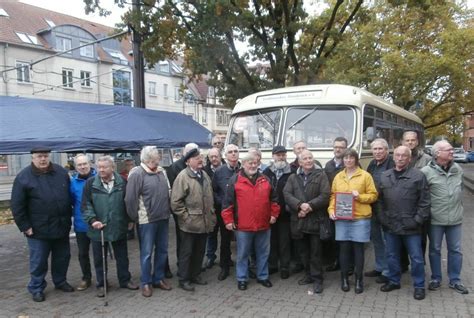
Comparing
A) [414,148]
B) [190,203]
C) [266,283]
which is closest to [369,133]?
[414,148]

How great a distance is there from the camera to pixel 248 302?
4.96 m

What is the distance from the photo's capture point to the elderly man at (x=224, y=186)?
5.86 meters

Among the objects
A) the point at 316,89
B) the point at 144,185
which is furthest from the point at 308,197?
the point at 316,89

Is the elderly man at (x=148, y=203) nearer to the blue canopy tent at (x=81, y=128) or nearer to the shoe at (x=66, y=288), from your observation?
the shoe at (x=66, y=288)

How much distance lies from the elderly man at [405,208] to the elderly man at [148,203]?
2.74m

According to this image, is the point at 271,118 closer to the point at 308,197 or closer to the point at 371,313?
the point at 308,197

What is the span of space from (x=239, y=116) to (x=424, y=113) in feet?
71.1

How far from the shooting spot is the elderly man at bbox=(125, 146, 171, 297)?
A: 5.09 metres

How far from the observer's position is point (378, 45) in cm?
2297

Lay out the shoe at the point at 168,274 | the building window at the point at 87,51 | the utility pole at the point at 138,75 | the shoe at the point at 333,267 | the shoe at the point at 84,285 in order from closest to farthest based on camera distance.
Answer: the shoe at the point at 84,285 → the shoe at the point at 168,274 → the shoe at the point at 333,267 → the utility pole at the point at 138,75 → the building window at the point at 87,51

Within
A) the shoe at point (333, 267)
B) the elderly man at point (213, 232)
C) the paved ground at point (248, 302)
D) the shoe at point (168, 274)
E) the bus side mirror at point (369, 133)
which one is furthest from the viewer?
the bus side mirror at point (369, 133)

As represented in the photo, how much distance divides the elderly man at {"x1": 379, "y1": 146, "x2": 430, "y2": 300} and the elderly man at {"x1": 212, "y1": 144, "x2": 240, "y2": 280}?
2010 mm

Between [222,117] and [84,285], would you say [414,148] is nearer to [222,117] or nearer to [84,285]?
[84,285]

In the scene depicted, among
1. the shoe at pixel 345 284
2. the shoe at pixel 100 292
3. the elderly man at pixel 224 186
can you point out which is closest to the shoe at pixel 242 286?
the elderly man at pixel 224 186
